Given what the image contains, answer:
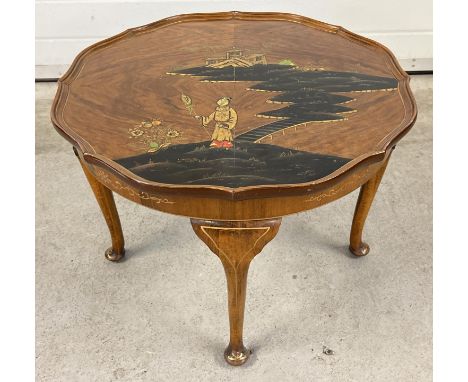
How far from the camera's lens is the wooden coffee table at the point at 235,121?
186cm

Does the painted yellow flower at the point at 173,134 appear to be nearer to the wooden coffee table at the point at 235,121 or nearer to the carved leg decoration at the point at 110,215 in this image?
the wooden coffee table at the point at 235,121

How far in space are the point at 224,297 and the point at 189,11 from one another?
1.88 metres

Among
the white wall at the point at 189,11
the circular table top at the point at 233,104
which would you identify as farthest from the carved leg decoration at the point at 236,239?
the white wall at the point at 189,11

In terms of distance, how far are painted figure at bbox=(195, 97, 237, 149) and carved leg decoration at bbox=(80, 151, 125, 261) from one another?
52 cm

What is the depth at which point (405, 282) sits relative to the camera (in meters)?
2.60

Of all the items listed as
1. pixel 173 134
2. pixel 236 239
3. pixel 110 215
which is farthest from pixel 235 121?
pixel 110 215

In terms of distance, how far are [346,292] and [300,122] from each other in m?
0.79

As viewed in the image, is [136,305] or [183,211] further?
[136,305]

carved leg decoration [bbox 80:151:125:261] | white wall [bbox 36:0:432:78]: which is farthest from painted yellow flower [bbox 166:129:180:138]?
white wall [bbox 36:0:432:78]

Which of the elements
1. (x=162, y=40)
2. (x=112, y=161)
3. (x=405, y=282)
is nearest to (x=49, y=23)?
(x=162, y=40)

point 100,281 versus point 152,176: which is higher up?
point 152,176

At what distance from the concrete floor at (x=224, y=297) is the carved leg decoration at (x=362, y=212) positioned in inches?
1.8

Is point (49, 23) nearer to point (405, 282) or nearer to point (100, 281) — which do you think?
point (100, 281)

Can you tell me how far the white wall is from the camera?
3.75 m
